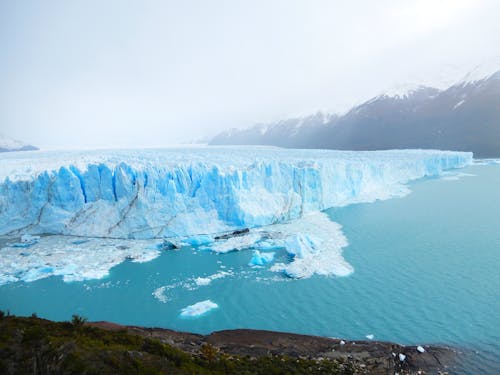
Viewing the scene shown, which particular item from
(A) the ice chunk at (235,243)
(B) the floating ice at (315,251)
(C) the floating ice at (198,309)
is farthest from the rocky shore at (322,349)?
(A) the ice chunk at (235,243)

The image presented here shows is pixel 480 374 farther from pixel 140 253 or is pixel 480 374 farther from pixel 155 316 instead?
pixel 140 253

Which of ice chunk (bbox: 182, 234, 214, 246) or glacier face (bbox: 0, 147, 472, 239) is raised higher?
glacier face (bbox: 0, 147, 472, 239)

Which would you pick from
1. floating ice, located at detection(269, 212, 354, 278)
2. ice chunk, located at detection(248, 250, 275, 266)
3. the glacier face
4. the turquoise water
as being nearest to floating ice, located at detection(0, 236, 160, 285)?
the turquoise water

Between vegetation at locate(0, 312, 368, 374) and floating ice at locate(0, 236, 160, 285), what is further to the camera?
floating ice at locate(0, 236, 160, 285)

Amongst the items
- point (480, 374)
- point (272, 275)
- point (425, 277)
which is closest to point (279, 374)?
point (480, 374)

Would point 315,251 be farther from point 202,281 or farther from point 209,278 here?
point 202,281

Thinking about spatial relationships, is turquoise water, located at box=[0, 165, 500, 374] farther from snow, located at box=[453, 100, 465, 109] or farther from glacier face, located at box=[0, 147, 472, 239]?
snow, located at box=[453, 100, 465, 109]
